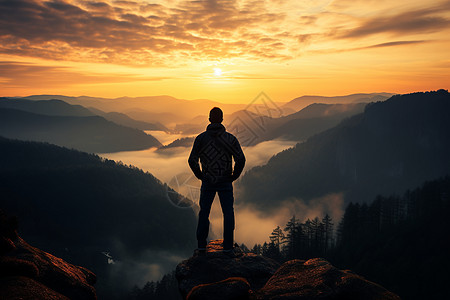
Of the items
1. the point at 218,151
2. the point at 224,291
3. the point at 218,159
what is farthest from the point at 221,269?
the point at 218,151

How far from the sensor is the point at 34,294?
743 centimetres

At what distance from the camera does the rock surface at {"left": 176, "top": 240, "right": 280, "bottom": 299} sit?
32.7 ft

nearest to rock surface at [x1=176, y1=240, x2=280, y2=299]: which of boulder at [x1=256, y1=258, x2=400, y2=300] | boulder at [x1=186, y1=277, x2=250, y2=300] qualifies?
boulder at [x1=256, y1=258, x2=400, y2=300]

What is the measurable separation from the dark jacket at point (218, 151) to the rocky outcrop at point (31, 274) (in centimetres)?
499

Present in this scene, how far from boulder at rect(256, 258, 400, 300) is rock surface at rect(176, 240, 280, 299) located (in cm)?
99

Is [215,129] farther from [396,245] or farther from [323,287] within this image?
[396,245]

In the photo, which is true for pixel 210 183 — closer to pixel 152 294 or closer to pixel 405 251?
pixel 405 251

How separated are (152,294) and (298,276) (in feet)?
371

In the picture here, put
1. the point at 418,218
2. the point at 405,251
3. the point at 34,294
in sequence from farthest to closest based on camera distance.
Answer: the point at 418,218, the point at 405,251, the point at 34,294

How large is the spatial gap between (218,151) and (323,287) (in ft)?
17.4

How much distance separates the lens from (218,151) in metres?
11.0

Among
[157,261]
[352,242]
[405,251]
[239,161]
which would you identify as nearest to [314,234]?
[352,242]

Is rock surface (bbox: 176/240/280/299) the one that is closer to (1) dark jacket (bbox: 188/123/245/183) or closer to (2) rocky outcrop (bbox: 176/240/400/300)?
(2) rocky outcrop (bbox: 176/240/400/300)

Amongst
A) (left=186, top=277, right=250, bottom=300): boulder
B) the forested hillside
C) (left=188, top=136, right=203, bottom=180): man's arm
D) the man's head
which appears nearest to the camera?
(left=186, top=277, right=250, bottom=300): boulder
